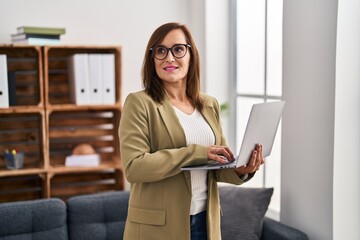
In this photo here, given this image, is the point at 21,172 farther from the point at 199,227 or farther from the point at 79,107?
the point at 199,227

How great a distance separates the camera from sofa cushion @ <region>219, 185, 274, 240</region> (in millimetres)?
2809

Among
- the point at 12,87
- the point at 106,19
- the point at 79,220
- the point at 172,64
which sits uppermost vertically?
the point at 106,19

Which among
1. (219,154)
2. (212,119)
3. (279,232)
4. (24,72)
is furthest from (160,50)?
(24,72)

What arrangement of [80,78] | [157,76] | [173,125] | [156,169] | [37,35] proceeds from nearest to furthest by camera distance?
[156,169] < [173,125] < [157,76] < [37,35] < [80,78]

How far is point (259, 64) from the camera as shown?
11.0 feet

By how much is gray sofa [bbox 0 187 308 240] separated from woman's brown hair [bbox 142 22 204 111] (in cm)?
97

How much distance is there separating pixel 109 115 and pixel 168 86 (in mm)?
1629

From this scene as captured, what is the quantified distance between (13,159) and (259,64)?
1665 mm

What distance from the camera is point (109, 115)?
11.9 ft

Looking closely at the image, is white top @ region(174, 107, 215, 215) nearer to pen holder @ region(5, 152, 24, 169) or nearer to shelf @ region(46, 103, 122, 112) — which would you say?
shelf @ region(46, 103, 122, 112)

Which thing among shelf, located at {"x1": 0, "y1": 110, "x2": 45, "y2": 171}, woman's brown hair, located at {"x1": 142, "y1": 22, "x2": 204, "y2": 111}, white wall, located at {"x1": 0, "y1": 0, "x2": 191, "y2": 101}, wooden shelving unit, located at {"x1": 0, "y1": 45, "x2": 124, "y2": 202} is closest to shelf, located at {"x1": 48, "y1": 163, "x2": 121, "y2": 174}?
wooden shelving unit, located at {"x1": 0, "y1": 45, "x2": 124, "y2": 202}

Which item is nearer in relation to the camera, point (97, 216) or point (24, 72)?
point (97, 216)

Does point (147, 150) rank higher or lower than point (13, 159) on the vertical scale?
higher

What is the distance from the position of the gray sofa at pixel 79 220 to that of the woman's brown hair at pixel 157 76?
968 millimetres
